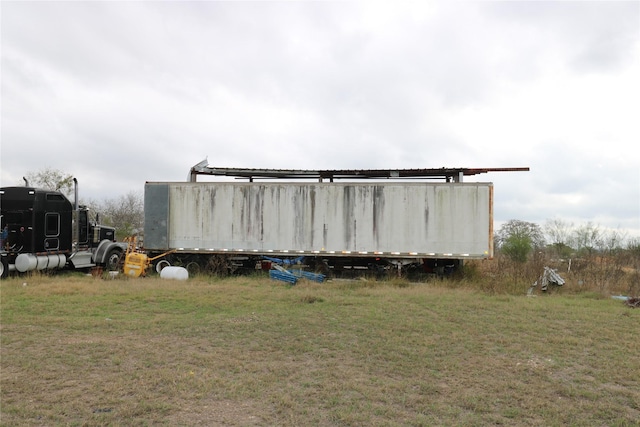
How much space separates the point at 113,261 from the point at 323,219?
27.2 ft

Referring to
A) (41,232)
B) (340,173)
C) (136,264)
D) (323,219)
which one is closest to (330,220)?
(323,219)

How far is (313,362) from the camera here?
558cm

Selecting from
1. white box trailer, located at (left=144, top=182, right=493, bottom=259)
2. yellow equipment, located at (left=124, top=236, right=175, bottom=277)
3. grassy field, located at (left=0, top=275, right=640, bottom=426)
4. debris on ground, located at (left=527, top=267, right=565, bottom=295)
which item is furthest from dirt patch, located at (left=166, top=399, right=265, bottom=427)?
yellow equipment, located at (left=124, top=236, right=175, bottom=277)

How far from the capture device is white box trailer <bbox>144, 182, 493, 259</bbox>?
14539 millimetres

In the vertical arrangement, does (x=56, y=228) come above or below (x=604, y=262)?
above

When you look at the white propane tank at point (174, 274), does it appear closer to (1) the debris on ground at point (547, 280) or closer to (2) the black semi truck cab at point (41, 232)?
(2) the black semi truck cab at point (41, 232)

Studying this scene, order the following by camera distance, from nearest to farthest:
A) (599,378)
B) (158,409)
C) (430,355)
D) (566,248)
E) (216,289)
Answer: (158,409) → (599,378) → (430,355) → (216,289) → (566,248)

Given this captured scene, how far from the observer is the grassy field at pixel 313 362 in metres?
4.04

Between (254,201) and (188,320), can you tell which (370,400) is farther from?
(254,201)

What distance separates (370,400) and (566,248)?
20030 mm

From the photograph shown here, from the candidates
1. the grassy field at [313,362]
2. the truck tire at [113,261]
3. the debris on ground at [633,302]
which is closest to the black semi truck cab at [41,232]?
the truck tire at [113,261]

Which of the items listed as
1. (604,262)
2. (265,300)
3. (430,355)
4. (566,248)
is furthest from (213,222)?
(566,248)

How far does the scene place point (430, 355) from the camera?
596cm

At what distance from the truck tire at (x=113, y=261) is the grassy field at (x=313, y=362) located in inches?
250
